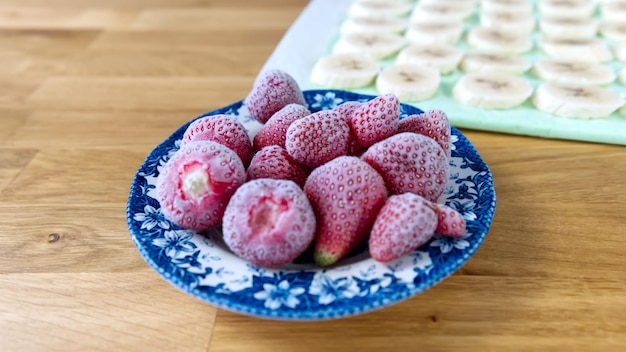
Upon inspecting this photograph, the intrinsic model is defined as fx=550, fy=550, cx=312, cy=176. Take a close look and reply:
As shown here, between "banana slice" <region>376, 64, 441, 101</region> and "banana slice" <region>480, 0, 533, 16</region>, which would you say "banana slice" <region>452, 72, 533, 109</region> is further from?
"banana slice" <region>480, 0, 533, 16</region>

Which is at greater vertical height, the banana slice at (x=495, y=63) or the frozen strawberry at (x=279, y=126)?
the frozen strawberry at (x=279, y=126)

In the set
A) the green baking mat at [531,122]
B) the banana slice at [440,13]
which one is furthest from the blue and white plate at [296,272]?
the banana slice at [440,13]

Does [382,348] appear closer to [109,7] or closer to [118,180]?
[118,180]

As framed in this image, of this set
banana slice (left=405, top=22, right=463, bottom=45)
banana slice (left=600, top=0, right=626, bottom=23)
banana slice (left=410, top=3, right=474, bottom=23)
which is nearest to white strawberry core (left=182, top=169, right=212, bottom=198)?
banana slice (left=405, top=22, right=463, bottom=45)

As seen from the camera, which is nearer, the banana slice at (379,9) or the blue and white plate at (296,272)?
the blue and white plate at (296,272)

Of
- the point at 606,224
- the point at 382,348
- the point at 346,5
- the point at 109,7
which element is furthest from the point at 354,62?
the point at 109,7

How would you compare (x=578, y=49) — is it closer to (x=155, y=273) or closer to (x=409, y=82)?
(x=409, y=82)

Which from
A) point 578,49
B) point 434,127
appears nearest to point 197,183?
point 434,127

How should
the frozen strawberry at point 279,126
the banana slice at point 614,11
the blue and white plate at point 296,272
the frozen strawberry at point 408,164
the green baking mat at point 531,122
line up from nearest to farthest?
the blue and white plate at point 296,272, the frozen strawberry at point 408,164, the frozen strawberry at point 279,126, the green baking mat at point 531,122, the banana slice at point 614,11

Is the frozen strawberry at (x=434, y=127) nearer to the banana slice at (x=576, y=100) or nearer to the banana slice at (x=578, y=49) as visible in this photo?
the banana slice at (x=576, y=100)
